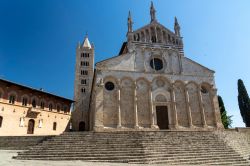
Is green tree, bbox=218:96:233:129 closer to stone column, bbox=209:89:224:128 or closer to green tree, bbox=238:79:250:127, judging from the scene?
green tree, bbox=238:79:250:127

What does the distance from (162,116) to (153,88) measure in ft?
12.0

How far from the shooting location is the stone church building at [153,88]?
22.2 m

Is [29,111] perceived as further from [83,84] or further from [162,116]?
[162,116]

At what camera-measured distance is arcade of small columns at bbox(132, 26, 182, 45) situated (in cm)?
2683

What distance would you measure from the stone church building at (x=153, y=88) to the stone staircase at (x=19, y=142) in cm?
570

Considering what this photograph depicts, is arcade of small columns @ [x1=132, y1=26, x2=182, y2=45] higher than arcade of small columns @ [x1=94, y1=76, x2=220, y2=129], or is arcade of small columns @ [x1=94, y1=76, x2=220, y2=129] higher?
arcade of small columns @ [x1=132, y1=26, x2=182, y2=45]

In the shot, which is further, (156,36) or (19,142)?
(156,36)

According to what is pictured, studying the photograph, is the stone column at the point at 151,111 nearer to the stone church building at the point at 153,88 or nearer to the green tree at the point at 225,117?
the stone church building at the point at 153,88

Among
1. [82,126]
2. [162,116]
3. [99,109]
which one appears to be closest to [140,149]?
[99,109]

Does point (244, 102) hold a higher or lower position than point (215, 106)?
higher

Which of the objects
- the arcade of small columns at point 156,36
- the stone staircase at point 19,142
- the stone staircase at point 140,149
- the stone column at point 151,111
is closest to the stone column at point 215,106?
the stone staircase at point 140,149

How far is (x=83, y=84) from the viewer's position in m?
40.7

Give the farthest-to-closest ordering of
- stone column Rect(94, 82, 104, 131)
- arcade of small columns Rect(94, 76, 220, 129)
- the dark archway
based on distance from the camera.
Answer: the dark archway → arcade of small columns Rect(94, 76, 220, 129) → stone column Rect(94, 82, 104, 131)

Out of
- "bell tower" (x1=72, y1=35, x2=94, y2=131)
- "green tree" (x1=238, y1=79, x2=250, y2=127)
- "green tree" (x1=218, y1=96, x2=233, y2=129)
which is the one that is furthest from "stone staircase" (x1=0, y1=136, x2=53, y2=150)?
"green tree" (x1=238, y1=79, x2=250, y2=127)
